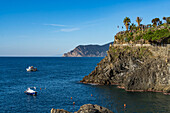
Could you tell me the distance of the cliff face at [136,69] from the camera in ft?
258

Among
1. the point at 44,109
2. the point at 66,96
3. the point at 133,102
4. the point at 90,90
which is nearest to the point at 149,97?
the point at 133,102

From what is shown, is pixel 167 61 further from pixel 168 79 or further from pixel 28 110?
pixel 28 110

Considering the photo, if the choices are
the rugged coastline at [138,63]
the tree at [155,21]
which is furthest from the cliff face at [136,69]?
the tree at [155,21]

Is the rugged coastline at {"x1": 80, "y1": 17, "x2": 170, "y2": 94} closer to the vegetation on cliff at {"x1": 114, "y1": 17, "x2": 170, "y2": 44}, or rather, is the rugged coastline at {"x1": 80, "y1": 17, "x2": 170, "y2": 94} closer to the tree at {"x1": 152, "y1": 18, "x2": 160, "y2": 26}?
the vegetation on cliff at {"x1": 114, "y1": 17, "x2": 170, "y2": 44}

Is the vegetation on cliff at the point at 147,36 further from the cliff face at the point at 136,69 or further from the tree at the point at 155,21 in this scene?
the tree at the point at 155,21

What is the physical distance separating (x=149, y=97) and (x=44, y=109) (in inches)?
1552

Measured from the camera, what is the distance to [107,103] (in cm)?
6366

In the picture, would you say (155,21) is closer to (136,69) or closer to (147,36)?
(147,36)

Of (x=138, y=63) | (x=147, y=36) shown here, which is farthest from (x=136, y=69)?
(x=147, y=36)

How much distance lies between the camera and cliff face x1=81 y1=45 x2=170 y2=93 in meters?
78.7

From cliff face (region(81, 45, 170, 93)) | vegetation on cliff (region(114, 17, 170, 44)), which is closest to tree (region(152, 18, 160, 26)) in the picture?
vegetation on cliff (region(114, 17, 170, 44))

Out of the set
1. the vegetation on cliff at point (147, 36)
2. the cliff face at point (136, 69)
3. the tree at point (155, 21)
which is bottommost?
the cliff face at point (136, 69)

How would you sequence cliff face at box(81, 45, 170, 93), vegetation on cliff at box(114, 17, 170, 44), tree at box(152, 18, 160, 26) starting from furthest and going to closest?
1. tree at box(152, 18, 160, 26)
2. vegetation on cliff at box(114, 17, 170, 44)
3. cliff face at box(81, 45, 170, 93)

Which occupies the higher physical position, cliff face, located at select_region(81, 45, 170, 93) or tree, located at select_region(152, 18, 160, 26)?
tree, located at select_region(152, 18, 160, 26)
